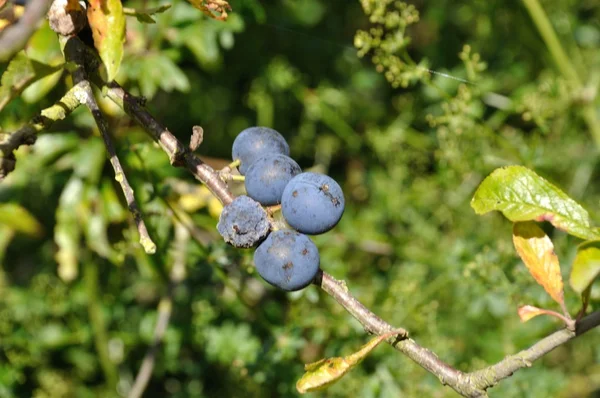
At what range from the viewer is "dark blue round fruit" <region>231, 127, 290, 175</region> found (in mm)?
1215

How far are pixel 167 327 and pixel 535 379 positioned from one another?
4.08 feet

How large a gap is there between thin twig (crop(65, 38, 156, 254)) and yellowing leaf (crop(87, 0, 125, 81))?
0.22 feet

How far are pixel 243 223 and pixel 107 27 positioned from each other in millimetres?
439

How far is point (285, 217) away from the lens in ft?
3.69

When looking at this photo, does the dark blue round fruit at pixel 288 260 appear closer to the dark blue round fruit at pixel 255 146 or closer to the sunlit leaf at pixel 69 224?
the dark blue round fruit at pixel 255 146

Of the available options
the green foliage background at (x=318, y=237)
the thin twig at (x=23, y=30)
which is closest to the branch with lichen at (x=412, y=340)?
the thin twig at (x=23, y=30)

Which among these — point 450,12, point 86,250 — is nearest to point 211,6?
point 86,250

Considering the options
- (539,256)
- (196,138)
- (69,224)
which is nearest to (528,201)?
(539,256)

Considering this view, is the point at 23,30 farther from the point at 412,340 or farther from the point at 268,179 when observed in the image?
the point at 412,340

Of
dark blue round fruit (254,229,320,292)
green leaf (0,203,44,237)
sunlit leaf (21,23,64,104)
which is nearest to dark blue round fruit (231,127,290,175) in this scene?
dark blue round fruit (254,229,320,292)

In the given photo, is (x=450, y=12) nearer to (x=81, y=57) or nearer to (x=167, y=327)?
(x=167, y=327)

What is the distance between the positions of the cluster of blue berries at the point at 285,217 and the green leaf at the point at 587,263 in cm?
39

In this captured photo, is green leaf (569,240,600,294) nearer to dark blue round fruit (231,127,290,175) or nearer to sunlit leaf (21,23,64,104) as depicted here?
dark blue round fruit (231,127,290,175)

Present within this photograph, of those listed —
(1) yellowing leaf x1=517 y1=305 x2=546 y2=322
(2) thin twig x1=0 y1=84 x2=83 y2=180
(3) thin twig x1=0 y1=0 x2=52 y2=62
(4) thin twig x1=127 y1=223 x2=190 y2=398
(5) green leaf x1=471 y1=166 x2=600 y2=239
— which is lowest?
(4) thin twig x1=127 y1=223 x2=190 y2=398
